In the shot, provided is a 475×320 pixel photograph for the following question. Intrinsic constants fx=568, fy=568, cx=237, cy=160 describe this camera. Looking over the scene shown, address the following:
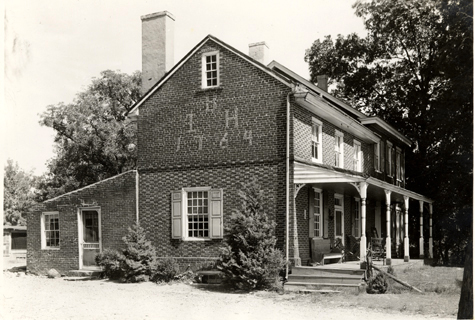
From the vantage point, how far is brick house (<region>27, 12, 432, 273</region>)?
18297mm

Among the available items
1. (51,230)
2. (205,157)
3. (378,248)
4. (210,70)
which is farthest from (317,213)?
(51,230)

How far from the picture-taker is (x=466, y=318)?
9328mm

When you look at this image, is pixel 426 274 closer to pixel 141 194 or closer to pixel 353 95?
pixel 141 194

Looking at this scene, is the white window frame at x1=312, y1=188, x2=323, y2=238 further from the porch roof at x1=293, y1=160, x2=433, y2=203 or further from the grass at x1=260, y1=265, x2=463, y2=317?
the grass at x1=260, y1=265, x2=463, y2=317

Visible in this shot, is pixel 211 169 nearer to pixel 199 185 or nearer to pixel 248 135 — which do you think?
pixel 199 185

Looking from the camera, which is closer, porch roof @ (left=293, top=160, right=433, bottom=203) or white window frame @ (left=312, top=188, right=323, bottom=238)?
porch roof @ (left=293, top=160, right=433, bottom=203)

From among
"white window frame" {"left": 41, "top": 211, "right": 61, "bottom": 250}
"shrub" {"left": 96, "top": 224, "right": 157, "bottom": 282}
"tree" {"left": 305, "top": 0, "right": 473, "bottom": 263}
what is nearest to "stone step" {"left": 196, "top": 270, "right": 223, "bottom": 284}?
"shrub" {"left": 96, "top": 224, "right": 157, "bottom": 282}

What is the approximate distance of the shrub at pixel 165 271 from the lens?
18.7m

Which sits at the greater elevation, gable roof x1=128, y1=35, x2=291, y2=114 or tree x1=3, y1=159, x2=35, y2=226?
gable roof x1=128, y1=35, x2=291, y2=114

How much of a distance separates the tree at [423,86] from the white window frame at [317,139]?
267 inches

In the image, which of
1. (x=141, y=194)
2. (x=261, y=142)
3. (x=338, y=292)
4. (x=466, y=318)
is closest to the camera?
(x=466, y=318)

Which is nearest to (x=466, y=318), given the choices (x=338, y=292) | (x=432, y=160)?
(x=338, y=292)

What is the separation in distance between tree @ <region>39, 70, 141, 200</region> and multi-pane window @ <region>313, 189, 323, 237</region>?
59.9 feet

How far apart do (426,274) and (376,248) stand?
2.25 m
